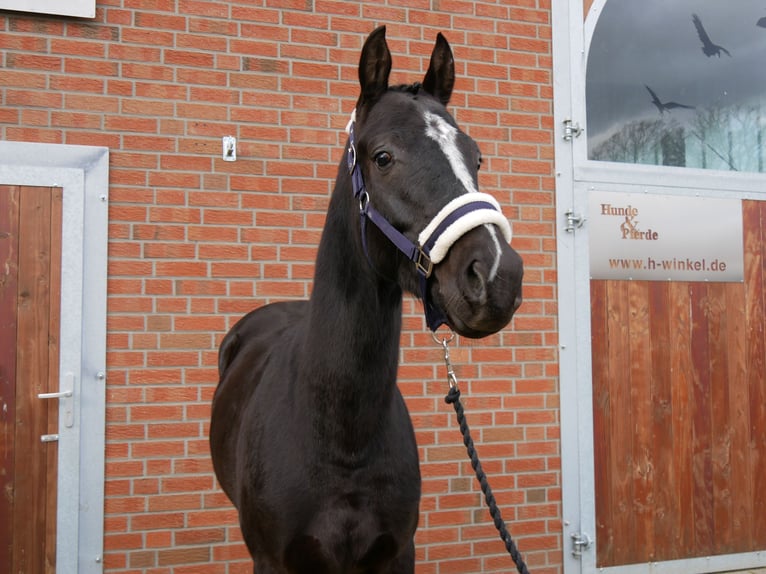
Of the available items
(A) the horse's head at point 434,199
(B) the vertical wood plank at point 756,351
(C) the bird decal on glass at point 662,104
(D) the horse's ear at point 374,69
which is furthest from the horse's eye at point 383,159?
(B) the vertical wood plank at point 756,351

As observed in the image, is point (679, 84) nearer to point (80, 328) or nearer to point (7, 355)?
point (80, 328)

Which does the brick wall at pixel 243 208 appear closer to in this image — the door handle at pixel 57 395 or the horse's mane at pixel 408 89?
the door handle at pixel 57 395

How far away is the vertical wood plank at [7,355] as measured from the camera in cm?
305

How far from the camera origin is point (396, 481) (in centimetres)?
193

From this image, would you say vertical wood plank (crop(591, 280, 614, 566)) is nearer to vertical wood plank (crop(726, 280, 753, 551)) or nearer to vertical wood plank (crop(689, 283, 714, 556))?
vertical wood plank (crop(689, 283, 714, 556))

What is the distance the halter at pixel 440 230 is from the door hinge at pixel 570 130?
255 centimetres

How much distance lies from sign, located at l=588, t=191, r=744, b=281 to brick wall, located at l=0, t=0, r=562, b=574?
347 mm

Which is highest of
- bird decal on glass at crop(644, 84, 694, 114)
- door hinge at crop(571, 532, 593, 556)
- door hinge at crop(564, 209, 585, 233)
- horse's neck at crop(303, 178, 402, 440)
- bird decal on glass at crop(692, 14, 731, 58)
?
bird decal on glass at crop(692, 14, 731, 58)

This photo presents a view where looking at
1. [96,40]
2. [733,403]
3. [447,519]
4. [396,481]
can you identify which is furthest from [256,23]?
[733,403]

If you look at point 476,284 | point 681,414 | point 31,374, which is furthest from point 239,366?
point 681,414

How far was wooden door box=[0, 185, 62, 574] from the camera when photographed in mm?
3068

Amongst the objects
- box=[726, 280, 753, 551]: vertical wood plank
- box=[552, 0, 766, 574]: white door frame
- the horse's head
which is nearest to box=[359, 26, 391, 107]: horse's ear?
the horse's head

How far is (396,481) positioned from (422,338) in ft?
5.67

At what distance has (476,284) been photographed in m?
1.34
